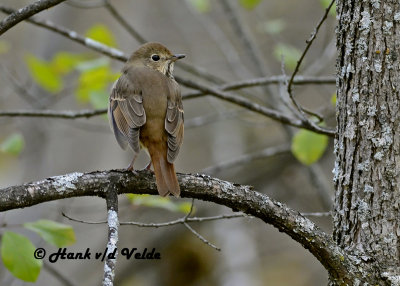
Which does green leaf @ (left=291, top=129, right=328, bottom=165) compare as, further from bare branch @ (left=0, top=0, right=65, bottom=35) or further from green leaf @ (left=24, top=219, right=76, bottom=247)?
bare branch @ (left=0, top=0, right=65, bottom=35)

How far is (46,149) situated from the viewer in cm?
716

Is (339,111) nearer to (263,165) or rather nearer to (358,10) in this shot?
(358,10)

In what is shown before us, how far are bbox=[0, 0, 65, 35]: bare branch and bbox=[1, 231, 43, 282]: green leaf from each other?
3.45 ft

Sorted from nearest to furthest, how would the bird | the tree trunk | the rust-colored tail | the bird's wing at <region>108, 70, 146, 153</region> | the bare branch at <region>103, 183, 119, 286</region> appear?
the bare branch at <region>103, 183, 119, 286</region> < the tree trunk < the rust-colored tail < the bird < the bird's wing at <region>108, 70, 146, 153</region>

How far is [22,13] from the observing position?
2877mm

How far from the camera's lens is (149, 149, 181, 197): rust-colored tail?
3.04 m

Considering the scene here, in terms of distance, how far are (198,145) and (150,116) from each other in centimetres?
693

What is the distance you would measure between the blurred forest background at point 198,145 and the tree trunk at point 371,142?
244cm

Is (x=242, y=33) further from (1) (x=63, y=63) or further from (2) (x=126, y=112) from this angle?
(2) (x=126, y=112)

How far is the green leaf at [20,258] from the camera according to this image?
3139mm

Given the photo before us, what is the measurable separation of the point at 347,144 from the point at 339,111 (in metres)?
0.18

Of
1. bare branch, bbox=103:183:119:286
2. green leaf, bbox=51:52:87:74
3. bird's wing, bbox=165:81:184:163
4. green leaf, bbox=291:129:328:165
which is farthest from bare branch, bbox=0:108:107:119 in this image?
bare branch, bbox=103:183:119:286

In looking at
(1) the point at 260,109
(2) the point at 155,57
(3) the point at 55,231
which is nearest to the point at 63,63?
(2) the point at 155,57

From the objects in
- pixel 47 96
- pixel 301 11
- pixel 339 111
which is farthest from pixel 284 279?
pixel 339 111
